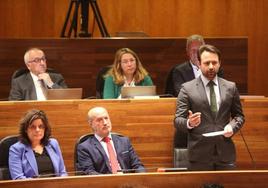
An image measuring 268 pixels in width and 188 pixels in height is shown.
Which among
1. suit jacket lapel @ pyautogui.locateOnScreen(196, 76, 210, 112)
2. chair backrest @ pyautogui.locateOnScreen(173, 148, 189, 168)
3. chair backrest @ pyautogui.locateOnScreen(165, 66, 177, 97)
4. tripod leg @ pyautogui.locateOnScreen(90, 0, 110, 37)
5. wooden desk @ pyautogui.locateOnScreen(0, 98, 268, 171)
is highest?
tripod leg @ pyautogui.locateOnScreen(90, 0, 110, 37)

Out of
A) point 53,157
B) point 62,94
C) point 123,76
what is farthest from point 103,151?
point 123,76

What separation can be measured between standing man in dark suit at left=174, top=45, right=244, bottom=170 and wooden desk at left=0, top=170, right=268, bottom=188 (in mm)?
577

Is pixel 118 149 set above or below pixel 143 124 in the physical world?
below

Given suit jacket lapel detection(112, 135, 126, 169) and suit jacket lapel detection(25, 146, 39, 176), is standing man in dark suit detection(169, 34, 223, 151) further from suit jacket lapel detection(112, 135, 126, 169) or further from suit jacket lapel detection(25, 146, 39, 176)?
suit jacket lapel detection(25, 146, 39, 176)

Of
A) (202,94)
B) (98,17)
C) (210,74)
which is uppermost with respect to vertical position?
(98,17)

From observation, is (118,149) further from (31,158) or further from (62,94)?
(62,94)

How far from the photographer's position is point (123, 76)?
4738 mm

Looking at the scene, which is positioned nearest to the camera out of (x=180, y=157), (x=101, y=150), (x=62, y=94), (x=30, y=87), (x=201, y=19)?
(x=101, y=150)

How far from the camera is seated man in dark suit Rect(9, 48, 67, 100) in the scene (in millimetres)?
4641

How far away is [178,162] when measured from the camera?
4172 millimetres

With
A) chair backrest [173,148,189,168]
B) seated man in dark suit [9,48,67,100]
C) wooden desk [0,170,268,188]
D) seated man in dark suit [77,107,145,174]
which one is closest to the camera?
wooden desk [0,170,268,188]

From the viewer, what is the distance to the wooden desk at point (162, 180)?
2854mm

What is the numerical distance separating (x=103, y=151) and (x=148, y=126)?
70cm

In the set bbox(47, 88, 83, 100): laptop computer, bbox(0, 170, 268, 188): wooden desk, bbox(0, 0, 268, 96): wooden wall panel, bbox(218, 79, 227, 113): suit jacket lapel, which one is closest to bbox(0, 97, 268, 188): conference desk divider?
bbox(47, 88, 83, 100): laptop computer
